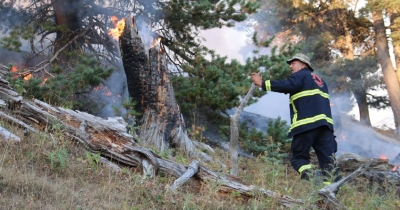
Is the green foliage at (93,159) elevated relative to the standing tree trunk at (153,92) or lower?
lower

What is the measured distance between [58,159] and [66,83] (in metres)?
3.74

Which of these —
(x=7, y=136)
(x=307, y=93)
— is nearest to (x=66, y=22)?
A: (x=7, y=136)

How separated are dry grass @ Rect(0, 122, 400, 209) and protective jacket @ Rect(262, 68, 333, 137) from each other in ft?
3.99

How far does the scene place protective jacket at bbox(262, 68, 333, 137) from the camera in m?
5.32

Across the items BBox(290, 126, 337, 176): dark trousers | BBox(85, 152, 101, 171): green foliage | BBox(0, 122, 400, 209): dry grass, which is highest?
BBox(290, 126, 337, 176): dark trousers

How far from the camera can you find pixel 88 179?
149 inches

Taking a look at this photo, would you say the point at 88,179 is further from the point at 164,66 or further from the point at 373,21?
the point at 373,21

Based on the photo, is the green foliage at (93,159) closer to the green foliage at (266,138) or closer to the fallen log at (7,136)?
the fallen log at (7,136)

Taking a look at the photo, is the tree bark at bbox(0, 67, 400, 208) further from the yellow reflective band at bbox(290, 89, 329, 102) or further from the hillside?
the yellow reflective band at bbox(290, 89, 329, 102)

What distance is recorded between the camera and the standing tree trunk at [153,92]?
6.54m

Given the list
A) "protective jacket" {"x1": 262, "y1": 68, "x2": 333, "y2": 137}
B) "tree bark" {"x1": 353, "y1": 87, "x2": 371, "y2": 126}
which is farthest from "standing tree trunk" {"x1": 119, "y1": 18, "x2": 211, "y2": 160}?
"tree bark" {"x1": 353, "y1": 87, "x2": 371, "y2": 126}

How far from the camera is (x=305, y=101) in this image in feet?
17.7

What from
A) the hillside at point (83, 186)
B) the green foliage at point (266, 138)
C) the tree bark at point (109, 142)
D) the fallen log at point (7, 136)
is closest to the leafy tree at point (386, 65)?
the green foliage at point (266, 138)

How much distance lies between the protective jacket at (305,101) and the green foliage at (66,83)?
344cm
